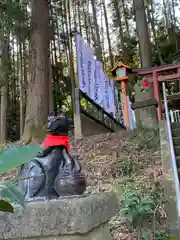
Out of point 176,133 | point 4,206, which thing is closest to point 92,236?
point 4,206

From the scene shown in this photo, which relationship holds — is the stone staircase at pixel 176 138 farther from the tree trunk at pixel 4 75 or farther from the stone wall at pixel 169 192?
the tree trunk at pixel 4 75

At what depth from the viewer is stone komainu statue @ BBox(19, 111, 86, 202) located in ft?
6.03

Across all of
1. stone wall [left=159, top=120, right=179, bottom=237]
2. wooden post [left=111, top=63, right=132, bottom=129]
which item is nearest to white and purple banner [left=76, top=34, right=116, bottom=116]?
wooden post [left=111, top=63, right=132, bottom=129]

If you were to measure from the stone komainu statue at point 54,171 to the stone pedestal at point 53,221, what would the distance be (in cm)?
17

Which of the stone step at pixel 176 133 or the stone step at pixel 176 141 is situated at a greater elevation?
the stone step at pixel 176 133

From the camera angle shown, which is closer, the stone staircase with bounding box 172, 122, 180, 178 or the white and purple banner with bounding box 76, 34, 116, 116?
the stone staircase with bounding box 172, 122, 180, 178

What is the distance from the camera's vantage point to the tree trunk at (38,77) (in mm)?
7941

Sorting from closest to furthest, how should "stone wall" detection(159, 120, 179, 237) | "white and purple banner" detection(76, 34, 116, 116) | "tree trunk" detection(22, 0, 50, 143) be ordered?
"stone wall" detection(159, 120, 179, 237) < "tree trunk" detection(22, 0, 50, 143) < "white and purple banner" detection(76, 34, 116, 116)

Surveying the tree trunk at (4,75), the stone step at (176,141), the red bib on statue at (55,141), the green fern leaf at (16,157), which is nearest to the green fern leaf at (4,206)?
the green fern leaf at (16,157)

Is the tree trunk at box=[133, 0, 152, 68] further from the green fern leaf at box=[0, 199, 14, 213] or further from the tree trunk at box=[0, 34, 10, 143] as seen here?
the green fern leaf at box=[0, 199, 14, 213]

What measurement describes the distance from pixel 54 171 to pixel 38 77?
6.52 metres

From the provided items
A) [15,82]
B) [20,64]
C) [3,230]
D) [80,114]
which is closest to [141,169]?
[80,114]

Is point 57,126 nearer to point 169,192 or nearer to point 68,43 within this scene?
point 169,192

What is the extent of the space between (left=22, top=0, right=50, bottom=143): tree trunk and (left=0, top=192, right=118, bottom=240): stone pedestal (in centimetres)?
612
